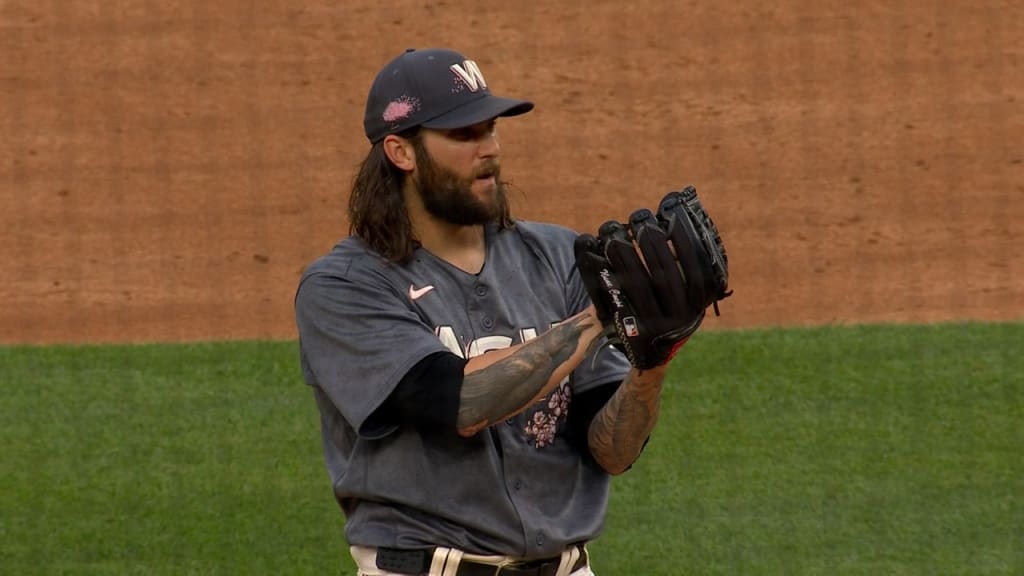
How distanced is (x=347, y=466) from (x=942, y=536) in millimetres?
3834

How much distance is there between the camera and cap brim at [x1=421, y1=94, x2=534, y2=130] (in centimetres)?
294

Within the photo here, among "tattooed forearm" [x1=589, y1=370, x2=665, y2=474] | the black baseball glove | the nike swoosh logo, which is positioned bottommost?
"tattooed forearm" [x1=589, y1=370, x2=665, y2=474]

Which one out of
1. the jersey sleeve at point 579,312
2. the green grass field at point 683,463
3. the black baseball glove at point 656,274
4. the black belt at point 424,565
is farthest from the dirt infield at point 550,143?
the black baseball glove at point 656,274

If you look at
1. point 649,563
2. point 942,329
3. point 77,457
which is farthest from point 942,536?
point 77,457

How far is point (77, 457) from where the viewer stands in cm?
720

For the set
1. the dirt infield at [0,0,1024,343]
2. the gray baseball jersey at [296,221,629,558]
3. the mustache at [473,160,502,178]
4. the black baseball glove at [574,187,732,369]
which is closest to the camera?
the black baseball glove at [574,187,732,369]

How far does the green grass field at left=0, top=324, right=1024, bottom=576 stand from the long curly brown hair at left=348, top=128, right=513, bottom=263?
3143 mm

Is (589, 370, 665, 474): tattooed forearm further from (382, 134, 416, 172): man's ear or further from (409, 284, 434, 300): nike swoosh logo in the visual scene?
(382, 134, 416, 172): man's ear

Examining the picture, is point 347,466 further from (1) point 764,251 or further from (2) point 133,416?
(1) point 764,251

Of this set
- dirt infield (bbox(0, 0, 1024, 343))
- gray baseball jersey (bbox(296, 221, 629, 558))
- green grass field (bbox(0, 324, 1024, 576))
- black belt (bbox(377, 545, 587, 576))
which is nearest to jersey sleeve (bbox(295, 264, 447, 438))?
gray baseball jersey (bbox(296, 221, 629, 558))

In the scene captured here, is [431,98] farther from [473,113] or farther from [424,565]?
[424,565]

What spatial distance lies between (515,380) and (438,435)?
0.20m

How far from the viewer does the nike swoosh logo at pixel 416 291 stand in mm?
2955

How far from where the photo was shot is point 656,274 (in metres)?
2.73
